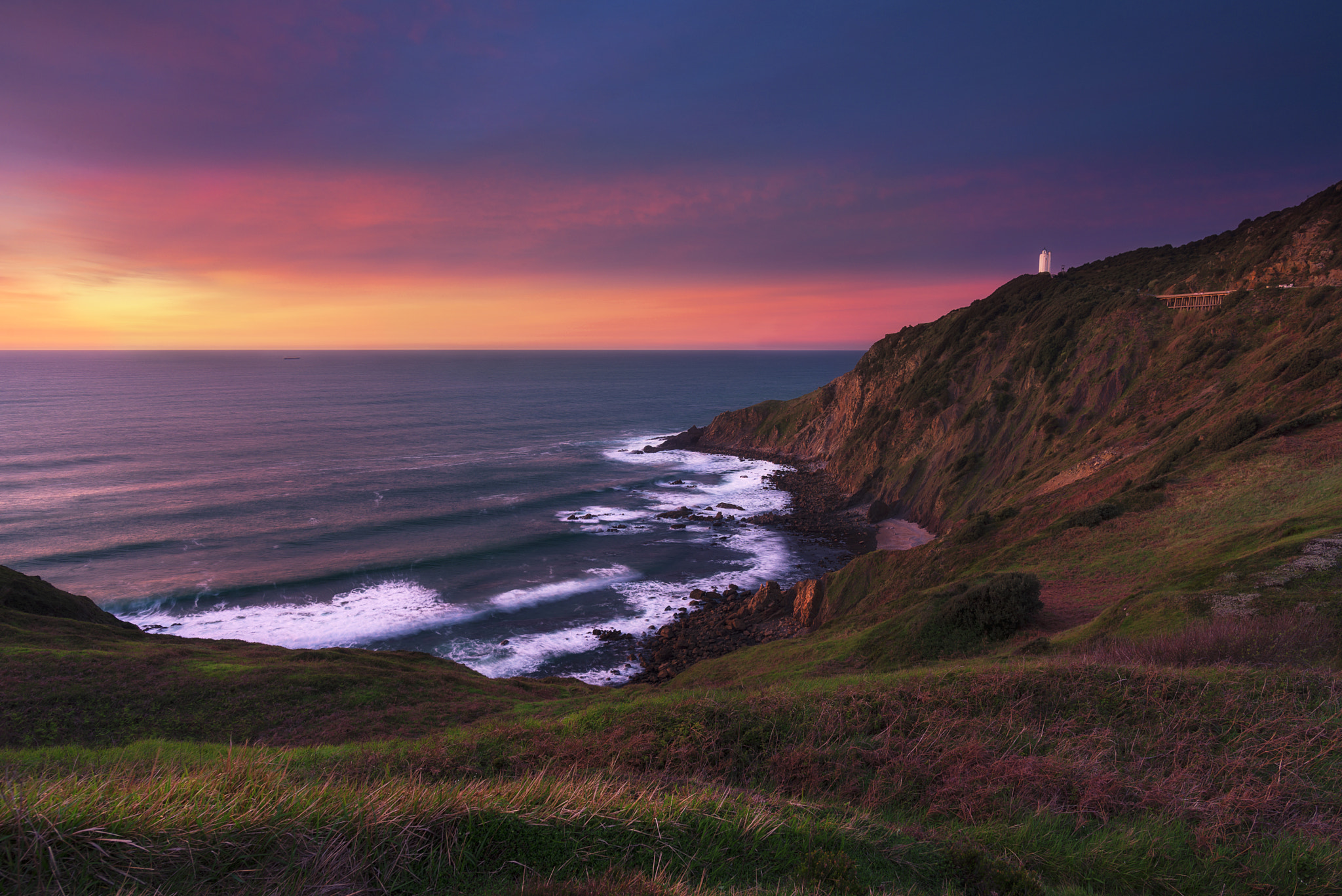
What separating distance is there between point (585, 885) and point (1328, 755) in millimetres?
8412

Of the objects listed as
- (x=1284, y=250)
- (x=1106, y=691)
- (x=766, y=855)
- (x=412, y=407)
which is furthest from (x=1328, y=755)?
(x=412, y=407)

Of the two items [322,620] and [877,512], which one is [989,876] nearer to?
[322,620]

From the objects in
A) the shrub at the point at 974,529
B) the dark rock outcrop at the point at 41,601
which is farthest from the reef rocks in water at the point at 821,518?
the dark rock outcrop at the point at 41,601

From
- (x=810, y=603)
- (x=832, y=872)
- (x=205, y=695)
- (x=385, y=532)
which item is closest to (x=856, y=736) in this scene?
(x=832, y=872)

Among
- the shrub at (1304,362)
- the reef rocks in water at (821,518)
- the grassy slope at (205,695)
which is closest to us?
the grassy slope at (205,695)

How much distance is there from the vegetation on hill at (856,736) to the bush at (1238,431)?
10 centimetres

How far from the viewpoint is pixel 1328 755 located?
22.2 ft

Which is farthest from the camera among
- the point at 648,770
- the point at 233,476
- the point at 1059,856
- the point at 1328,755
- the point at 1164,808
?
the point at 233,476

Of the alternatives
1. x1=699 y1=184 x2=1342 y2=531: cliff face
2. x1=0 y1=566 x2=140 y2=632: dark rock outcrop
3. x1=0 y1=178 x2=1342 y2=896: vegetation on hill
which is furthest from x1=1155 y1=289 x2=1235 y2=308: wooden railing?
x1=0 y1=566 x2=140 y2=632: dark rock outcrop

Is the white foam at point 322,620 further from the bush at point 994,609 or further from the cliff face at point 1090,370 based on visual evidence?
the cliff face at point 1090,370

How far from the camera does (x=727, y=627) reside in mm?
32500

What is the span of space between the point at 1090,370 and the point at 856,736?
150ft

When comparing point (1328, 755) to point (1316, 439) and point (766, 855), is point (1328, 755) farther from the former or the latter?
point (1316, 439)

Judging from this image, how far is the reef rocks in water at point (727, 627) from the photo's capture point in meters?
29.7
